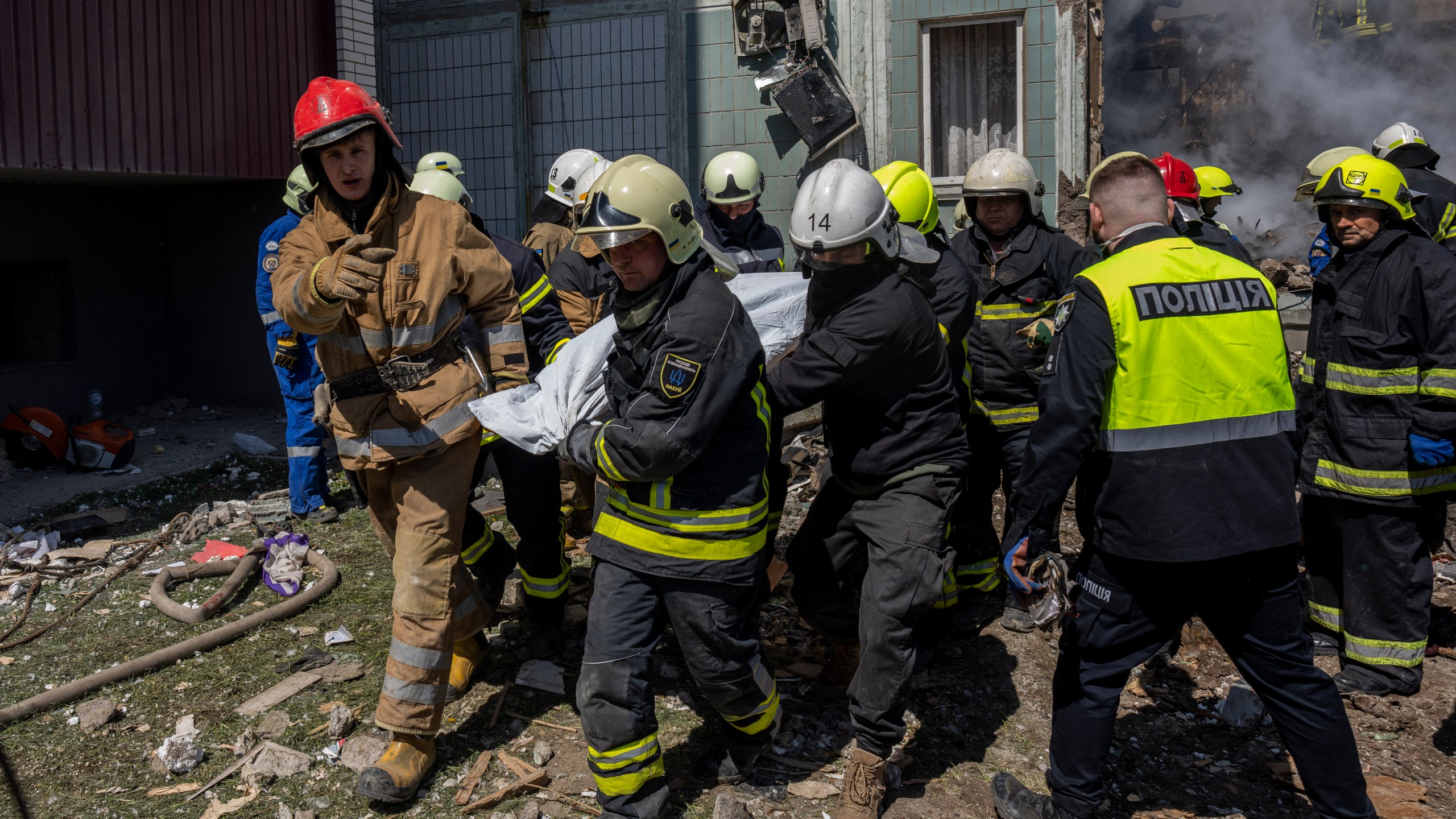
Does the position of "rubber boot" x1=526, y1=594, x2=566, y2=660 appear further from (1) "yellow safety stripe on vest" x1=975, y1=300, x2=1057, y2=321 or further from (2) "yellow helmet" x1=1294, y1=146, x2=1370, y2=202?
(2) "yellow helmet" x1=1294, y1=146, x2=1370, y2=202

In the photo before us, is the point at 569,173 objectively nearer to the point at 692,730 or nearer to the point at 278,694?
the point at 278,694

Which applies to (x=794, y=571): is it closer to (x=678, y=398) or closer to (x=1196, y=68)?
(x=678, y=398)

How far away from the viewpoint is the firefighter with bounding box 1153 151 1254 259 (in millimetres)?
5031

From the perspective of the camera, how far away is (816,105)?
927 centimetres

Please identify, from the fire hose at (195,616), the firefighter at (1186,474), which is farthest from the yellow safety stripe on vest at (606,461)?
the fire hose at (195,616)

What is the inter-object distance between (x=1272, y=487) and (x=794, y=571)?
5.52 feet

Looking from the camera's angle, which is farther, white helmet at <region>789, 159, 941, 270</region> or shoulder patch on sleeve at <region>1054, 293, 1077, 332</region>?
white helmet at <region>789, 159, 941, 270</region>

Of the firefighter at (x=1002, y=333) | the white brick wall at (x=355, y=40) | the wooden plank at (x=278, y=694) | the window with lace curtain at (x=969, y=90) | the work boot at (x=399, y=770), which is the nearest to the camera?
the work boot at (x=399, y=770)

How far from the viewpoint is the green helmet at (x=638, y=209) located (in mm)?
3158

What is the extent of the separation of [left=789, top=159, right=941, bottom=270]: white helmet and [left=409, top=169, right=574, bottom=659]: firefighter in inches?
51.0

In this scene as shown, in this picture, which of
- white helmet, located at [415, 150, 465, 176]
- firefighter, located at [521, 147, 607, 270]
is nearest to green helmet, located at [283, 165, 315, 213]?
white helmet, located at [415, 150, 465, 176]

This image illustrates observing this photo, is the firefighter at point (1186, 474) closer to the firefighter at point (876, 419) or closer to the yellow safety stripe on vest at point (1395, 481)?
the firefighter at point (876, 419)

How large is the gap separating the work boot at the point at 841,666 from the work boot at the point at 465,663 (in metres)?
1.45

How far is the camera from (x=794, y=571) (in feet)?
13.0
